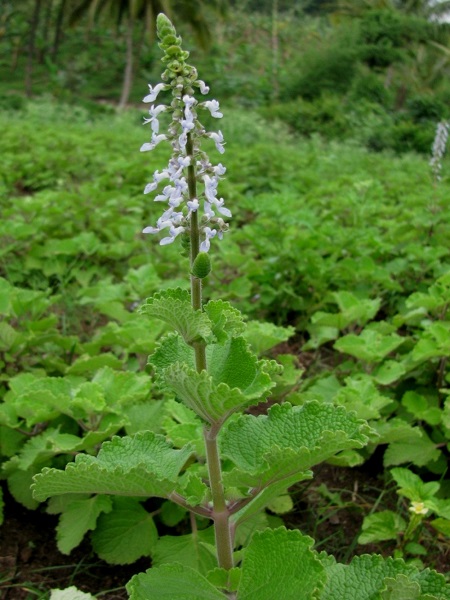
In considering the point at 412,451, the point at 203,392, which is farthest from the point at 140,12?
the point at 203,392

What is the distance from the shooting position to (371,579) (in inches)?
56.2

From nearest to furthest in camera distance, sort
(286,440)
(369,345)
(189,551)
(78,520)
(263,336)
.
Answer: (286,440) < (189,551) < (78,520) < (263,336) < (369,345)

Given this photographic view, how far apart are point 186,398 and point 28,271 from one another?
3.31 m

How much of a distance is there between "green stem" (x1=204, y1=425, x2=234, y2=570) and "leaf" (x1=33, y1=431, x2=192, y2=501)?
7 centimetres

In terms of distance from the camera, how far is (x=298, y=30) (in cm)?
3225

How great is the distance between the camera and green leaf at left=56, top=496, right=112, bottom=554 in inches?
81.7

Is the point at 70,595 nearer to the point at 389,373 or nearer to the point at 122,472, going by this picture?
the point at 122,472

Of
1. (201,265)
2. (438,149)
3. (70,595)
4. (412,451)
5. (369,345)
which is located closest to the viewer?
(201,265)

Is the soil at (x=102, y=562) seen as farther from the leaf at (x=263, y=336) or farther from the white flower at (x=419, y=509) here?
the leaf at (x=263, y=336)

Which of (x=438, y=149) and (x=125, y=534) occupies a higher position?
(x=438, y=149)

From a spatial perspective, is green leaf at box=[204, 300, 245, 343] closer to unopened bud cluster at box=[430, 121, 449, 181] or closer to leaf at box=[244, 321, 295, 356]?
leaf at box=[244, 321, 295, 356]

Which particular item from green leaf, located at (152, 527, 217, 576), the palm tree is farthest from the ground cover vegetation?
A: the palm tree

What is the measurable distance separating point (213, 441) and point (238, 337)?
0.81ft

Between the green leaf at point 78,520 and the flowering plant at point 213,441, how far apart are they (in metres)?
0.69
